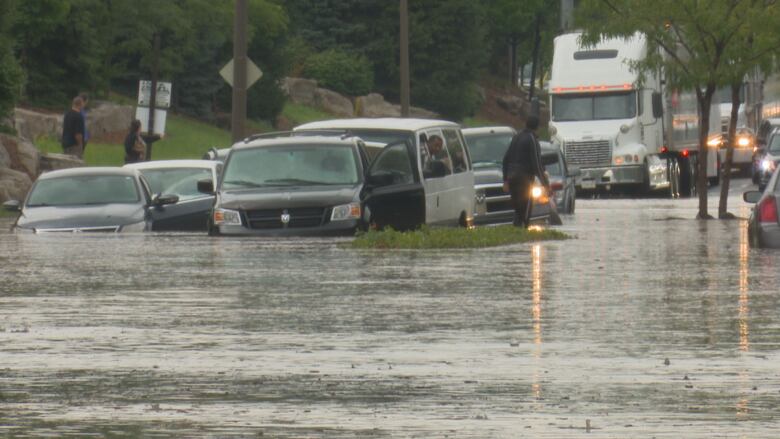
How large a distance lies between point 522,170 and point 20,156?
15.6 m

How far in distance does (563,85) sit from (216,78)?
27.5 meters

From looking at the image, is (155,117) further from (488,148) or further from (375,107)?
(375,107)

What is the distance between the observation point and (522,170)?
26469 mm

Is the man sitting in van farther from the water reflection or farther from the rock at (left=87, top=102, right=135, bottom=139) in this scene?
the rock at (left=87, top=102, right=135, bottom=139)

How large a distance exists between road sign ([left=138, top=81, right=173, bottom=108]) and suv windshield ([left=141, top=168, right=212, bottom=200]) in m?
10.3

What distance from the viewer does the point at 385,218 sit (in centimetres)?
2469

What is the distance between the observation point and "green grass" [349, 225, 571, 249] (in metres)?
21.7

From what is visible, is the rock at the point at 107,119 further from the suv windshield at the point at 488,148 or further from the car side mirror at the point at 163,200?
the car side mirror at the point at 163,200

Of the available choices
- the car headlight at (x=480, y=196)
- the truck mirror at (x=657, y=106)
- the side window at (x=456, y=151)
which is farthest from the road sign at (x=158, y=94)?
the truck mirror at (x=657, y=106)

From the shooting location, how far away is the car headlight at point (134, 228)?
25203mm

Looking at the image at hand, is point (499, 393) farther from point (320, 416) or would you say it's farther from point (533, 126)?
point (533, 126)

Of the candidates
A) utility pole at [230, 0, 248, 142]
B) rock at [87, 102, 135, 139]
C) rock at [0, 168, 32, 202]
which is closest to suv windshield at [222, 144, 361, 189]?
utility pole at [230, 0, 248, 142]

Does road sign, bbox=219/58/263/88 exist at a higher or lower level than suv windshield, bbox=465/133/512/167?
higher

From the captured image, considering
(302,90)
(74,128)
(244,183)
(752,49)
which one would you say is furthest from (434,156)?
(302,90)
